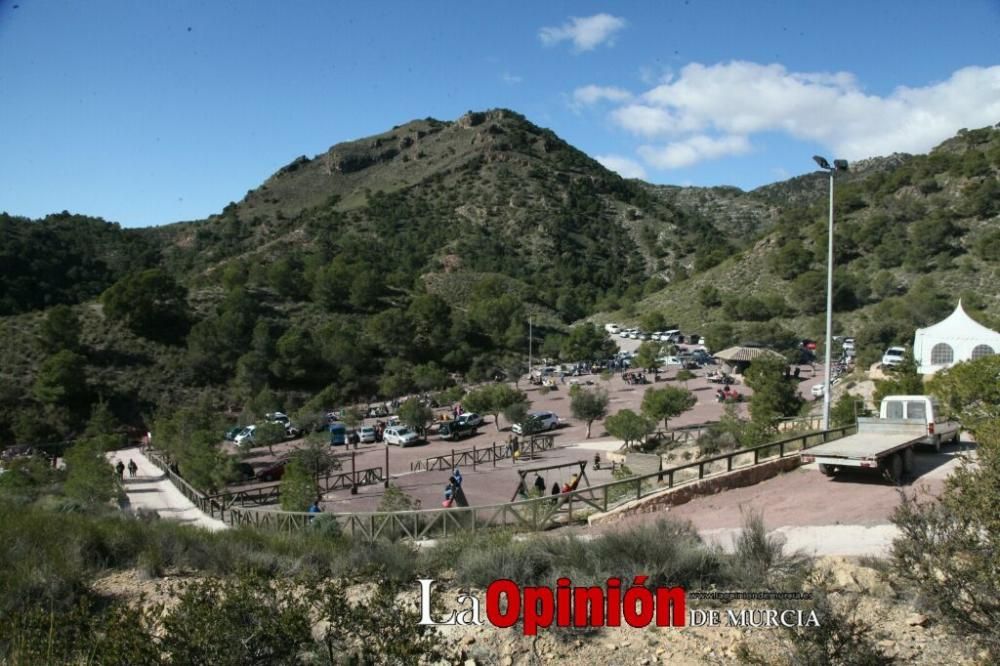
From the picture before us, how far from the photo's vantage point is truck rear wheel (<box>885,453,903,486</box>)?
11539 mm

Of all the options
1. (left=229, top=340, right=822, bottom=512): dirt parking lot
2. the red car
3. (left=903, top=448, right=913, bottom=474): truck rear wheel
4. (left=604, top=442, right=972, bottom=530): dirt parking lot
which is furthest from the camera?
the red car

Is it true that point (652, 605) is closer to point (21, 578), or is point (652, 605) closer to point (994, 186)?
point (21, 578)

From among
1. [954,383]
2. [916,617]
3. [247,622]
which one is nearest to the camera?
[247,622]

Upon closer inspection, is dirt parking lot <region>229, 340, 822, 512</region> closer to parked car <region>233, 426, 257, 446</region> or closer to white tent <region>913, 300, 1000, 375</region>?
parked car <region>233, 426, 257, 446</region>

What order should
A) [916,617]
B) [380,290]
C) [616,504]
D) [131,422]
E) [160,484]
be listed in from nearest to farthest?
[916,617] < [616,504] < [160,484] < [131,422] < [380,290]

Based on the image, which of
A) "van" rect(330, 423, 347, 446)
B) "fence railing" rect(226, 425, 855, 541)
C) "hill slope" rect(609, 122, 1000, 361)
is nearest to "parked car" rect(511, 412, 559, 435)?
"van" rect(330, 423, 347, 446)

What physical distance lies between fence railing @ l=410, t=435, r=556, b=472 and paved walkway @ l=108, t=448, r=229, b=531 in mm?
8738

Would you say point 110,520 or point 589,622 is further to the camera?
point 110,520

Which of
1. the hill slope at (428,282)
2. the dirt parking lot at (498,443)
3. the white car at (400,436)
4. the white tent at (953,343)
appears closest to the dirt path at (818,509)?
the dirt parking lot at (498,443)

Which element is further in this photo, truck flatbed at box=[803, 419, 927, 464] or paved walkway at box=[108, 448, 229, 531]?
paved walkway at box=[108, 448, 229, 531]

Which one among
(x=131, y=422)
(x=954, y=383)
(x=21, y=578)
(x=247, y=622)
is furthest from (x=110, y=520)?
(x=131, y=422)

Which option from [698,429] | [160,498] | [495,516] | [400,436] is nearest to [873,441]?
[495,516]

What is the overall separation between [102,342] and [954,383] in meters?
55.7

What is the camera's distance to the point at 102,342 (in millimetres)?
53719
